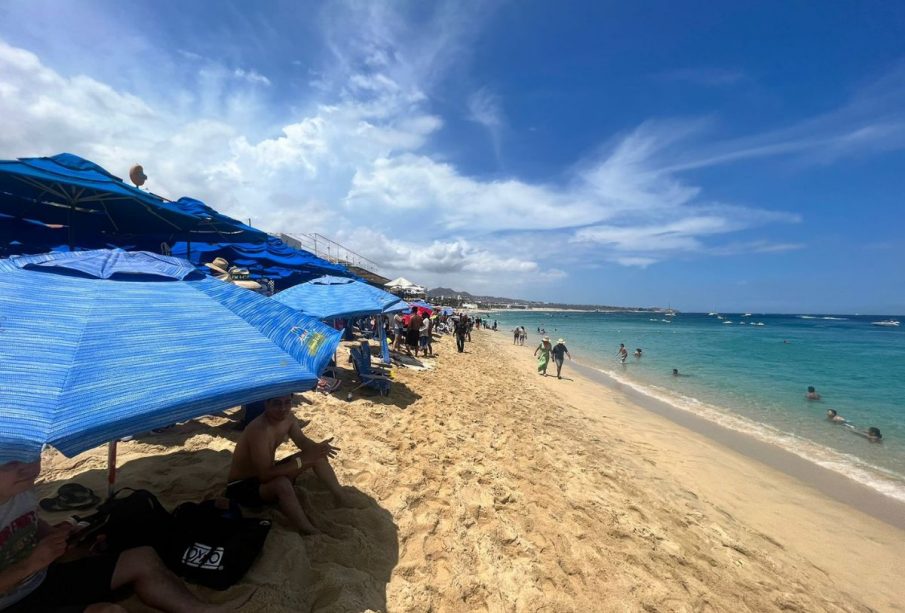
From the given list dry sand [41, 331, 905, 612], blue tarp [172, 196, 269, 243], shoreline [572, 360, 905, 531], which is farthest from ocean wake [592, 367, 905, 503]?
blue tarp [172, 196, 269, 243]

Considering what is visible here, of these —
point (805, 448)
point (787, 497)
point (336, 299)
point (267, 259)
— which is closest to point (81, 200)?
point (336, 299)

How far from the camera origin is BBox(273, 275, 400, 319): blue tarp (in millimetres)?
6508

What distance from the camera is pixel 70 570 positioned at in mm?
1799

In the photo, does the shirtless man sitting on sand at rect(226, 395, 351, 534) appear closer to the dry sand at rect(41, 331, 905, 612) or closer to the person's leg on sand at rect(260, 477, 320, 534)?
the person's leg on sand at rect(260, 477, 320, 534)

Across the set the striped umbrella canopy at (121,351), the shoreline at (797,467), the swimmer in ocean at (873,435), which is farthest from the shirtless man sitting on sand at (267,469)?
the swimmer in ocean at (873,435)

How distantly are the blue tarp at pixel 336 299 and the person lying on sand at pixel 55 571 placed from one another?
4405mm

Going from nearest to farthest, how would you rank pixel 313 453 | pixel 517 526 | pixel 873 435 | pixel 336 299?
pixel 313 453 < pixel 517 526 < pixel 336 299 < pixel 873 435

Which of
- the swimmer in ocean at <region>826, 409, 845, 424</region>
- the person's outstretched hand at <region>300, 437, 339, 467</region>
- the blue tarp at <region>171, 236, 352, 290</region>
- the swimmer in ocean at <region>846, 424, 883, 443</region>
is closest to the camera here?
the person's outstretched hand at <region>300, 437, 339, 467</region>

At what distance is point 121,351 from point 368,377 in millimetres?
5327

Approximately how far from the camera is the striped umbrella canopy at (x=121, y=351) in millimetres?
1389

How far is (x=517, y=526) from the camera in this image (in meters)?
3.51

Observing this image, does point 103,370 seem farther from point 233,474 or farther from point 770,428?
point 770,428

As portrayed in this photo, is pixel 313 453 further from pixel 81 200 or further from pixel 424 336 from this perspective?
pixel 424 336

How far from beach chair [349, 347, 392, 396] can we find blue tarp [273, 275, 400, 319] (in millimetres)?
853
